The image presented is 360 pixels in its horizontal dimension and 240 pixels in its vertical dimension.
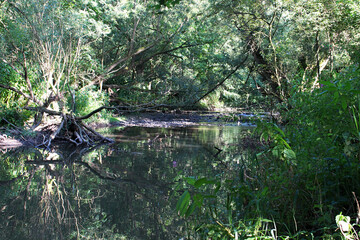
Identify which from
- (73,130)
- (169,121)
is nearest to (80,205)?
(73,130)

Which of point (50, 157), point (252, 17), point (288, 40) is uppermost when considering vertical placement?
point (252, 17)

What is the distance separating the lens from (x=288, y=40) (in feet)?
36.5

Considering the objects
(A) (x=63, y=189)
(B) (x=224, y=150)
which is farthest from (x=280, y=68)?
(A) (x=63, y=189)

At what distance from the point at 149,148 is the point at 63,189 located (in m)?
3.96

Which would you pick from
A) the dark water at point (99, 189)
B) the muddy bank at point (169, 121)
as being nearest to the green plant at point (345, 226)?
the dark water at point (99, 189)

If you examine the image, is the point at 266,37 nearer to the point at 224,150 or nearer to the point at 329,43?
the point at 329,43

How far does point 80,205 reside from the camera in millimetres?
4320

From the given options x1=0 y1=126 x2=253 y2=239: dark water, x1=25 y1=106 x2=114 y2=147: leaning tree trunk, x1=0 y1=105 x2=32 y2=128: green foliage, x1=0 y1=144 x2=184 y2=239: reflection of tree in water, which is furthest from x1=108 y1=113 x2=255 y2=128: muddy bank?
x1=0 y1=144 x2=184 y2=239: reflection of tree in water

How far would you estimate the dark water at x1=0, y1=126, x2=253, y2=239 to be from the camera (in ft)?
11.8

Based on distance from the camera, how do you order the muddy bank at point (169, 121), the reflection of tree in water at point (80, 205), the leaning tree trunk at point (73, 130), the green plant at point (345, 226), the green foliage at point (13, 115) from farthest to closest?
1. the muddy bank at point (169, 121)
2. the green foliage at point (13, 115)
3. the leaning tree trunk at point (73, 130)
4. the reflection of tree in water at point (80, 205)
5. the green plant at point (345, 226)

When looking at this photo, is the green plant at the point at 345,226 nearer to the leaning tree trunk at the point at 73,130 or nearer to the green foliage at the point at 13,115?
the leaning tree trunk at the point at 73,130

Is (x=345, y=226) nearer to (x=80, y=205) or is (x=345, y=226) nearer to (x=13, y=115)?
(x=80, y=205)

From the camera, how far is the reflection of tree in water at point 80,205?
3533mm

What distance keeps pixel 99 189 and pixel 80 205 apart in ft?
2.27
